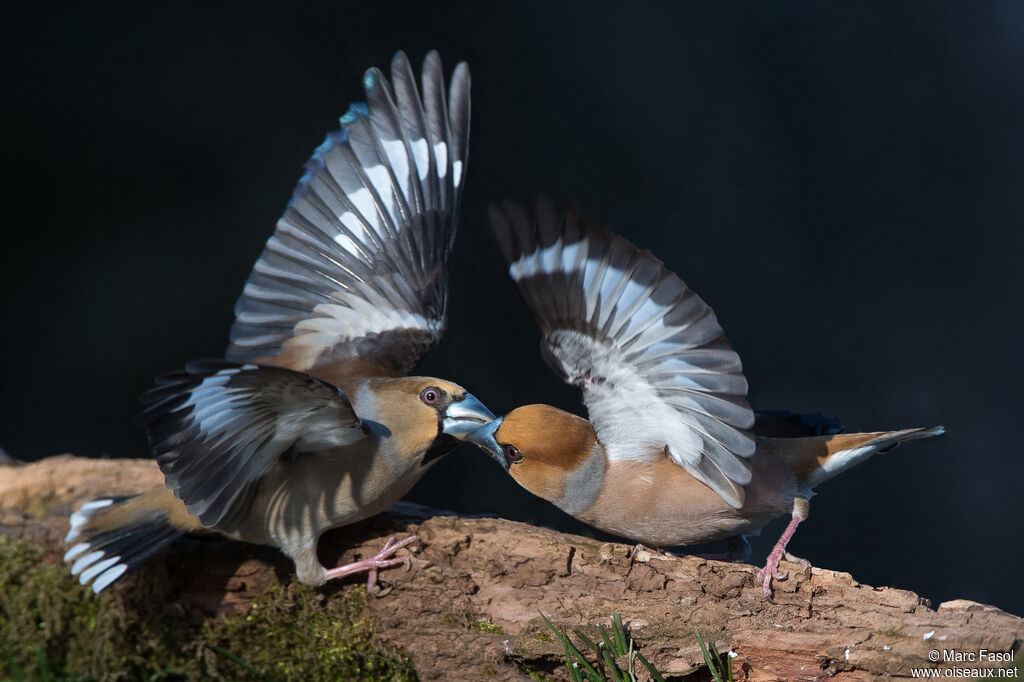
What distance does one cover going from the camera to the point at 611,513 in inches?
94.2

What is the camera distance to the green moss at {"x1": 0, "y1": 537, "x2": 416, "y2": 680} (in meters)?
2.10

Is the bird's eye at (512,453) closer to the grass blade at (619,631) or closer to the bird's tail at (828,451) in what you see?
the grass blade at (619,631)

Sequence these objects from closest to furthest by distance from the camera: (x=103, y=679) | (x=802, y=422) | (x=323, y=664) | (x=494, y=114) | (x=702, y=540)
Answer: (x=103, y=679), (x=323, y=664), (x=702, y=540), (x=802, y=422), (x=494, y=114)

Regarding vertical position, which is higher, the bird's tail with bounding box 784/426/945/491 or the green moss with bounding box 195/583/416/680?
the bird's tail with bounding box 784/426/945/491

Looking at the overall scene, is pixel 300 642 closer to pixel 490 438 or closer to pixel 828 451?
pixel 490 438

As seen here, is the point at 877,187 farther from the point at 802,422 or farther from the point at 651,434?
the point at 651,434

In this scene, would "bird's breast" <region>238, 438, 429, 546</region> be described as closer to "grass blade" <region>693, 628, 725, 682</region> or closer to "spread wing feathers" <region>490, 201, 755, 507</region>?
"spread wing feathers" <region>490, 201, 755, 507</region>

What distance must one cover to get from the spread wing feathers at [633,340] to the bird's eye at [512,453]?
0.23 m

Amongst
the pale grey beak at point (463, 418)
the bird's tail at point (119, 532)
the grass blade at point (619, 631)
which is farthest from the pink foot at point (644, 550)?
the bird's tail at point (119, 532)

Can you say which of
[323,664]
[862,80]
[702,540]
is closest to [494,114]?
[862,80]

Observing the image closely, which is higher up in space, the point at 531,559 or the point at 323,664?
the point at 531,559

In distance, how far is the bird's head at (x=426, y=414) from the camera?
2410mm

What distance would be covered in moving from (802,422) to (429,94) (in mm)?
1476

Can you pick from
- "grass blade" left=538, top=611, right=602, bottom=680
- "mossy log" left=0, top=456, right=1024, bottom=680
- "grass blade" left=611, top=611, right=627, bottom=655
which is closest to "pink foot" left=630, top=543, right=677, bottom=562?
"mossy log" left=0, top=456, right=1024, bottom=680
